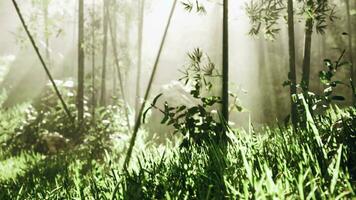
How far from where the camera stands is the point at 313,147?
1746 millimetres

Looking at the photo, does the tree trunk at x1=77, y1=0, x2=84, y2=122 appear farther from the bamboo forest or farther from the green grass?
the green grass

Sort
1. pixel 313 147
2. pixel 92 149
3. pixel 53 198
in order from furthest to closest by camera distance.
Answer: pixel 92 149 → pixel 53 198 → pixel 313 147

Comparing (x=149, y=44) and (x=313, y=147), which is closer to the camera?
(x=313, y=147)

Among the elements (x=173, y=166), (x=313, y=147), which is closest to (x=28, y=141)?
(x=173, y=166)

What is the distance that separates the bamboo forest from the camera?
1841 millimetres

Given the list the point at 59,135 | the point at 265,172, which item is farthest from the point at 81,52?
the point at 265,172

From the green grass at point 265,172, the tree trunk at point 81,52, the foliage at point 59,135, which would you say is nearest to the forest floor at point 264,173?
the green grass at point 265,172

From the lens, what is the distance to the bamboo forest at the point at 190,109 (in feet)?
6.04

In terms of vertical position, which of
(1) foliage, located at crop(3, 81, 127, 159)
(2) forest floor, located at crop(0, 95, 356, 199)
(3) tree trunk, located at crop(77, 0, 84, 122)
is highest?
(3) tree trunk, located at crop(77, 0, 84, 122)

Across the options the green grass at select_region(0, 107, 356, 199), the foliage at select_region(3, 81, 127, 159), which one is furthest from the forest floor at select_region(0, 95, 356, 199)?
the foliage at select_region(3, 81, 127, 159)

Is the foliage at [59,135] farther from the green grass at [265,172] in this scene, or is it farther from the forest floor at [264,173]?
the green grass at [265,172]

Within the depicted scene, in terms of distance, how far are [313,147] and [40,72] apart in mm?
26854

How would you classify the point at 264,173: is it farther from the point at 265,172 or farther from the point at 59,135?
the point at 59,135

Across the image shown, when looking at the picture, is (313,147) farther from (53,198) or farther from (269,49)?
(269,49)
